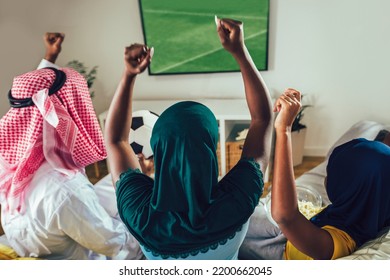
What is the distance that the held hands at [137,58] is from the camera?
2.74 feet

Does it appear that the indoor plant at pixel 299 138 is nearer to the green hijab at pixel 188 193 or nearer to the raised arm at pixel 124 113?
the green hijab at pixel 188 193

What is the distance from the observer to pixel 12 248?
97cm

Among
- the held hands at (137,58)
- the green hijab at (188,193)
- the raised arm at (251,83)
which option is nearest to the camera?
the green hijab at (188,193)

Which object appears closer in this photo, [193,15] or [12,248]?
[193,15]

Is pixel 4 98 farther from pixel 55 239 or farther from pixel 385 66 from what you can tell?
pixel 385 66

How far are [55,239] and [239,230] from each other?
0.57 m

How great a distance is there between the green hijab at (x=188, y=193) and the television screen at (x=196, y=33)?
29 cm

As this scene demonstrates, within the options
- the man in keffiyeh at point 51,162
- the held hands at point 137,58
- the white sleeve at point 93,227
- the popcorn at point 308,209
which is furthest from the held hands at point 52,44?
the popcorn at point 308,209

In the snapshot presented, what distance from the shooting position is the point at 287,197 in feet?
2.12

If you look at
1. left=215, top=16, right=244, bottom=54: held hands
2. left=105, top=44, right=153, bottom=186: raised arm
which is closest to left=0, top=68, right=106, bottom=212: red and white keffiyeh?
left=105, top=44, right=153, bottom=186: raised arm

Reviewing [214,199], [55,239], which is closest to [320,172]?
[214,199]

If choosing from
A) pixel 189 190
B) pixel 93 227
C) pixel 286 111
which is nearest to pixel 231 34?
pixel 286 111

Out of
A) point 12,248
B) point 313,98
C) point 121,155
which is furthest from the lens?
point 12,248

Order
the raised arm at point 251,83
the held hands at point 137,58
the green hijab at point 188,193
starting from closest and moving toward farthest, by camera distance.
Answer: the green hijab at point 188,193, the raised arm at point 251,83, the held hands at point 137,58
